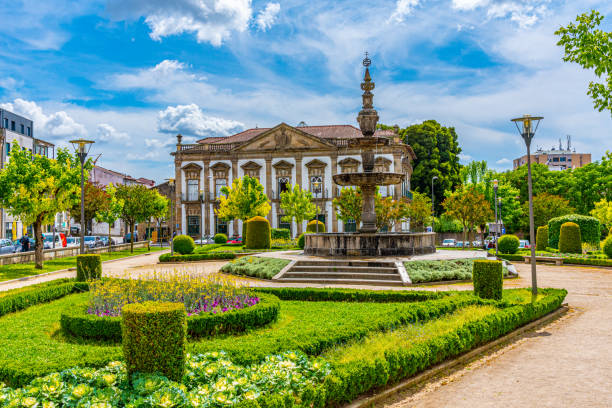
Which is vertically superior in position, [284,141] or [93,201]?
[284,141]

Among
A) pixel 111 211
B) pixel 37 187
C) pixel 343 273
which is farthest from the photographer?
pixel 111 211

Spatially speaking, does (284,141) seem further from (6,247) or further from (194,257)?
(6,247)

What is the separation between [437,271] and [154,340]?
42.1 ft

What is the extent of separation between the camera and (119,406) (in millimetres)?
4844

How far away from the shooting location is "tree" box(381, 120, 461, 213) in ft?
186

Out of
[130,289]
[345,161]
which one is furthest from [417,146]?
[130,289]

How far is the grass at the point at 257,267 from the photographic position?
58.7ft

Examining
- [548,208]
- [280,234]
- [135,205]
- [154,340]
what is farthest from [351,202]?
[154,340]

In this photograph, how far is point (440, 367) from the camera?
7.20m

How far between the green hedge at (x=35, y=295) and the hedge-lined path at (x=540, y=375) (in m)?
9.60

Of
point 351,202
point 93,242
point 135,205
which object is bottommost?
point 93,242

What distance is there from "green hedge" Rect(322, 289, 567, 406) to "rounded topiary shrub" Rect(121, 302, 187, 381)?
5.11 feet

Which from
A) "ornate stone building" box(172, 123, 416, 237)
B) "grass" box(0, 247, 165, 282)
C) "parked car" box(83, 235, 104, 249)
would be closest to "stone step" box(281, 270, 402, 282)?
"grass" box(0, 247, 165, 282)

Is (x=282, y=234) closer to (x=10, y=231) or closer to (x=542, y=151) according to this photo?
(x=10, y=231)
